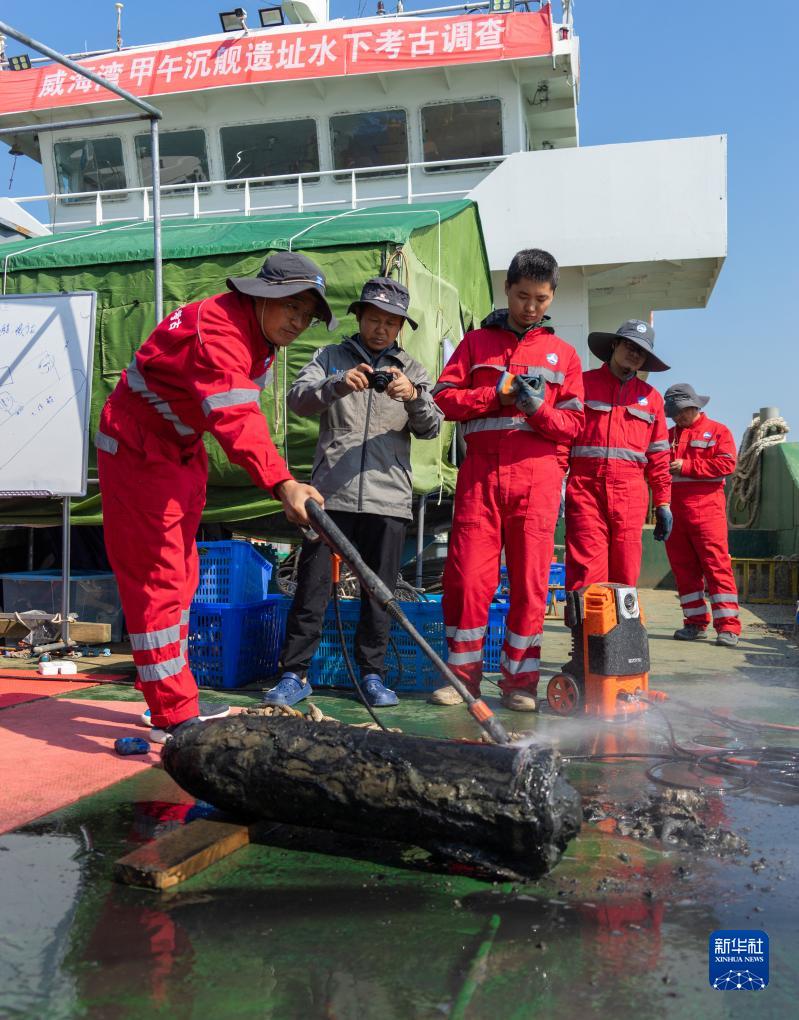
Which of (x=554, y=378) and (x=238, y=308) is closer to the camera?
(x=238, y=308)

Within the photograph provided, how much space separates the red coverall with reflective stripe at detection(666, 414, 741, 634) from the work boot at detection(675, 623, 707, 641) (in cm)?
3

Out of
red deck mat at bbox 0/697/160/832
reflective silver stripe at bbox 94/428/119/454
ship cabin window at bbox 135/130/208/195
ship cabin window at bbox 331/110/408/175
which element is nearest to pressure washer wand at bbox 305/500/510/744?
reflective silver stripe at bbox 94/428/119/454

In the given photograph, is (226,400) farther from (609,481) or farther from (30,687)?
(609,481)

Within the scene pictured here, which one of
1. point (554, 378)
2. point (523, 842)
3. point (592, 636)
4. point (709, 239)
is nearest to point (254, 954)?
point (523, 842)

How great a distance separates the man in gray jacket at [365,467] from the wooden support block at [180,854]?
1.76 m

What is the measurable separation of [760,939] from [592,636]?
2.17 m

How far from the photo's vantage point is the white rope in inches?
498

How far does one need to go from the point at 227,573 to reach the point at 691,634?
4.06 metres

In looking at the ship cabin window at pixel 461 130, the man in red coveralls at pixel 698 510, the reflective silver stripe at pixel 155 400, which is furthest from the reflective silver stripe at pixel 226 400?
the ship cabin window at pixel 461 130

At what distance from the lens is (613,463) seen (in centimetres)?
511

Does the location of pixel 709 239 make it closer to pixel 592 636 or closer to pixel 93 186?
pixel 93 186

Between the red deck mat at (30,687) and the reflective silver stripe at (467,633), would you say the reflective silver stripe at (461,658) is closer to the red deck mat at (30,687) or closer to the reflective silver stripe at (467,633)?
the reflective silver stripe at (467,633)

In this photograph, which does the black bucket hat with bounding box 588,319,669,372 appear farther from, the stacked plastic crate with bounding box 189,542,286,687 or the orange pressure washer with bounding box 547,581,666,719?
the stacked plastic crate with bounding box 189,542,286,687

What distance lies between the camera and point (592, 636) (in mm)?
3982
